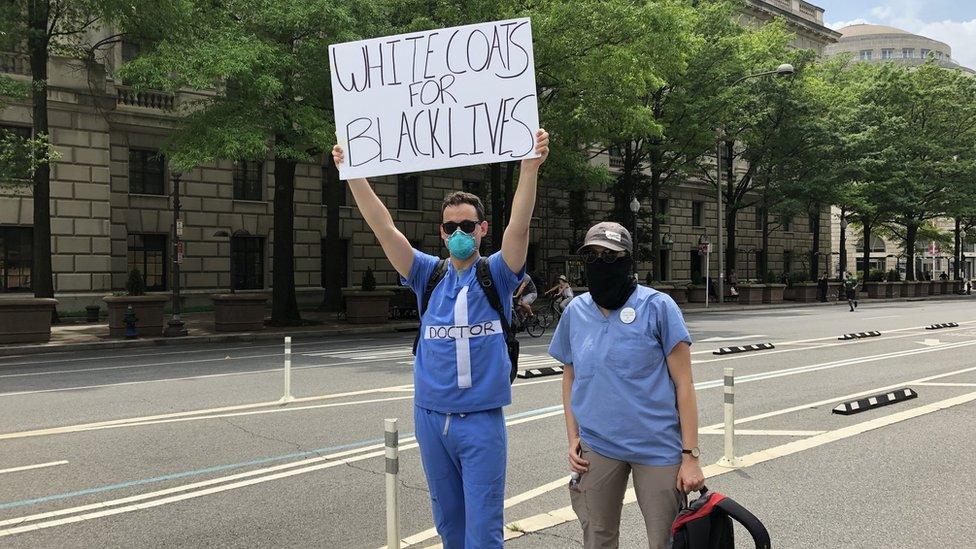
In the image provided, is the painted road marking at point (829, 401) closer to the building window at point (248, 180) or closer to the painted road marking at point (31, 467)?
the painted road marking at point (31, 467)

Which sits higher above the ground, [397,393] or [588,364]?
[588,364]

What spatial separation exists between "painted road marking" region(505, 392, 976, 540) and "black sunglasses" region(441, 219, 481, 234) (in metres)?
2.54

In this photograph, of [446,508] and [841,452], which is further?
[841,452]

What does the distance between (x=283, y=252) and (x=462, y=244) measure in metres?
21.1

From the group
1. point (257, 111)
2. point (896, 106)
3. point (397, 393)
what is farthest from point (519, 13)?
point (896, 106)

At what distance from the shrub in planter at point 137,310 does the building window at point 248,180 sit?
10472 mm

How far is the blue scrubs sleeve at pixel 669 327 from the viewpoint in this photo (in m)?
3.24

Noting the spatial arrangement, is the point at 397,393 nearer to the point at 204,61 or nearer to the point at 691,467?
the point at 691,467

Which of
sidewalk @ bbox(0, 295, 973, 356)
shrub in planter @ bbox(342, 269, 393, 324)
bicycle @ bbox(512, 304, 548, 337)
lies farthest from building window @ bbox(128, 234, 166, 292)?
bicycle @ bbox(512, 304, 548, 337)

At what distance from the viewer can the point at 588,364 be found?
3.44 metres

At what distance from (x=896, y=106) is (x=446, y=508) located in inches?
2216

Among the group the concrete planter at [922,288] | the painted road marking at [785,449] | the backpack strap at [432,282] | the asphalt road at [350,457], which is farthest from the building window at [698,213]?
the backpack strap at [432,282]

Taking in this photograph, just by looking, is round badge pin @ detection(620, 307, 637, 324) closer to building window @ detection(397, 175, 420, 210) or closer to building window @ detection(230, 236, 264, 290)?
building window @ detection(230, 236, 264, 290)

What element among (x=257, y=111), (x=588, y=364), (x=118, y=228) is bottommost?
(x=588, y=364)
